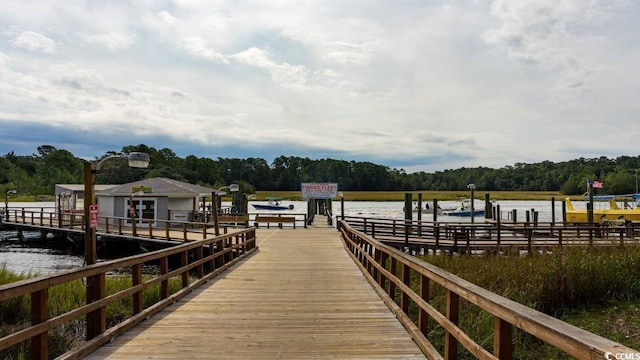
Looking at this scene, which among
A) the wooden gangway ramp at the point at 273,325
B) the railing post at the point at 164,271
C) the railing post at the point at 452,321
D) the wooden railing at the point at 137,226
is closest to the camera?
the railing post at the point at 452,321

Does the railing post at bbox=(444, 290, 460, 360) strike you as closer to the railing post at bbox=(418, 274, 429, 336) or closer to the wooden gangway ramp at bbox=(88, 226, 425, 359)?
the wooden gangway ramp at bbox=(88, 226, 425, 359)

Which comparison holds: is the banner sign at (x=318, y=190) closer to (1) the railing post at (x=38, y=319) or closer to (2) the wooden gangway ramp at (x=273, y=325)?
(2) the wooden gangway ramp at (x=273, y=325)

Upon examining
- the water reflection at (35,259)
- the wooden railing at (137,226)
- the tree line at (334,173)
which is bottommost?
the water reflection at (35,259)

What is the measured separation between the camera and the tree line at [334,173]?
96.6 m

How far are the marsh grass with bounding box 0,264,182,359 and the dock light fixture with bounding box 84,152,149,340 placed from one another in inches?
58.2

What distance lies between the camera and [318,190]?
31281 mm

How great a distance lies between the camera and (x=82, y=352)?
467 centimetres

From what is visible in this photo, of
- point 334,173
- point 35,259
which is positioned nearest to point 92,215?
point 35,259

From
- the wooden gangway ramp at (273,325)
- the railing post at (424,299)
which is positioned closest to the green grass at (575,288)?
the wooden gangway ramp at (273,325)

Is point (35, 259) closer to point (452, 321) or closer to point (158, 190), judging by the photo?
point (158, 190)

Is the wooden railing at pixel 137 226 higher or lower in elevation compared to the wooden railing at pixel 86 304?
lower

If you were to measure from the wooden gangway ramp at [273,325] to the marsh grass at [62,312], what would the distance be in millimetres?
1892

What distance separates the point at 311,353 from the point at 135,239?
19977mm

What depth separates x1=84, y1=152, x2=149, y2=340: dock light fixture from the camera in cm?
523
